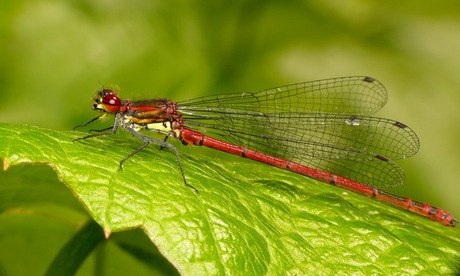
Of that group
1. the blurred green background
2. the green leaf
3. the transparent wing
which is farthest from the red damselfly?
the green leaf

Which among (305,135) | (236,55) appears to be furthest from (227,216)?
(236,55)

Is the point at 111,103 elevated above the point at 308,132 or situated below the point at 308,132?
below

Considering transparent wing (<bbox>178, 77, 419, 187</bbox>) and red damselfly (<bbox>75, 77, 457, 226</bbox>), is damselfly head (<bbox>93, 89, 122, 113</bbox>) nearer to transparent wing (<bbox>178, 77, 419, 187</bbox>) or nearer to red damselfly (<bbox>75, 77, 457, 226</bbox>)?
red damselfly (<bbox>75, 77, 457, 226</bbox>)

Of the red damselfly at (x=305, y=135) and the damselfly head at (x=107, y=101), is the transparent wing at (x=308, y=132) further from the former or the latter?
the damselfly head at (x=107, y=101)

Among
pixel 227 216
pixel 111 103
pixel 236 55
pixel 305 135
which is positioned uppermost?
pixel 236 55

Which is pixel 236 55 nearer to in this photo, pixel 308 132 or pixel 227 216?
pixel 308 132

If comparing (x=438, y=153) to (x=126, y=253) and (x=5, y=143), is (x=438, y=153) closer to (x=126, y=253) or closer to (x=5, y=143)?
(x=126, y=253)

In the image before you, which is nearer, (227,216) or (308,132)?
(227,216)

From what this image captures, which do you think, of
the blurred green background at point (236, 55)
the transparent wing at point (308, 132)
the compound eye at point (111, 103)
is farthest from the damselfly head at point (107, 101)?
the transparent wing at point (308, 132)
